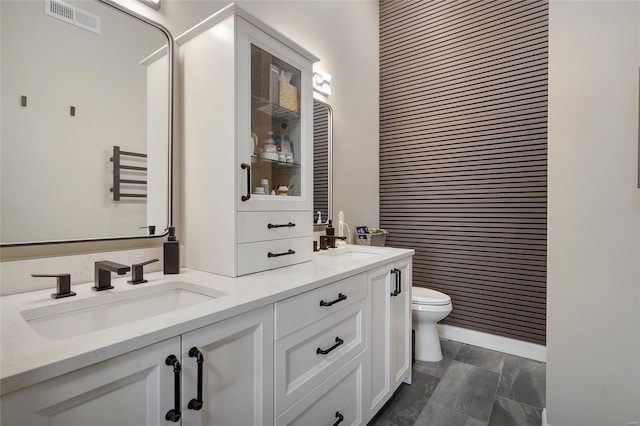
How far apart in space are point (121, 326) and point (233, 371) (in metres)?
0.33

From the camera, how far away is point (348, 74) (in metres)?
2.64

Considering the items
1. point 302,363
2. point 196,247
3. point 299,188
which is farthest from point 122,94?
point 302,363

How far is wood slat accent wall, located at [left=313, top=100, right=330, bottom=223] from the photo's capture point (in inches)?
87.6

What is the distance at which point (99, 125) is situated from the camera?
114cm

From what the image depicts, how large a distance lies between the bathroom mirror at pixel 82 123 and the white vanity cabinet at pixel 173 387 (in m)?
0.67

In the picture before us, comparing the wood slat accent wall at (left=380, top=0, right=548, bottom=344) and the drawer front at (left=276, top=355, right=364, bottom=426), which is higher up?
the wood slat accent wall at (left=380, top=0, right=548, bottom=344)

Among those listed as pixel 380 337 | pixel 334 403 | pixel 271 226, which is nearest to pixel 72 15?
pixel 271 226

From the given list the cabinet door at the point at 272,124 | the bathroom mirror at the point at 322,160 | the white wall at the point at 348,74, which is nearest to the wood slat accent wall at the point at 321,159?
the bathroom mirror at the point at 322,160

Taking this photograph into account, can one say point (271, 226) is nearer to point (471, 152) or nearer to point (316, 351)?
point (316, 351)

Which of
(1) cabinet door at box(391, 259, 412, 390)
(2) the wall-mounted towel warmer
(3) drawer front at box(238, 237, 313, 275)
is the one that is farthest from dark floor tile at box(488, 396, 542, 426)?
(2) the wall-mounted towel warmer

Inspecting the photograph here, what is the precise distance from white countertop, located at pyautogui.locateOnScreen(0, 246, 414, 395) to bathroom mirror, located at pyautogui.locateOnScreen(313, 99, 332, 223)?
3.13ft

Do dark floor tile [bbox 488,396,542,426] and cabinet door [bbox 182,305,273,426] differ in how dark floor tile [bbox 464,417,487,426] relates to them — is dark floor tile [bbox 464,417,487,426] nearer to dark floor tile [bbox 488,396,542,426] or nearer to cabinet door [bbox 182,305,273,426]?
dark floor tile [bbox 488,396,542,426]

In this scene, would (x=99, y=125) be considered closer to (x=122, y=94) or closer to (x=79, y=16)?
(x=122, y=94)

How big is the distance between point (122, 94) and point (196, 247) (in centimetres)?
68
